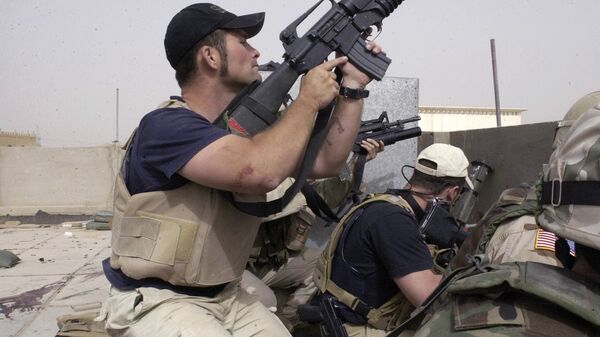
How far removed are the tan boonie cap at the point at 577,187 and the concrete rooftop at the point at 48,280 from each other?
3049 millimetres

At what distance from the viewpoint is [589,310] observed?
90 centimetres

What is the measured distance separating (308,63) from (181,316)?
3.30ft

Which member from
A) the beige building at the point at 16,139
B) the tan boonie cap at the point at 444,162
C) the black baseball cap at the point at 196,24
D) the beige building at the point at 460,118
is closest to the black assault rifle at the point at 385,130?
the tan boonie cap at the point at 444,162

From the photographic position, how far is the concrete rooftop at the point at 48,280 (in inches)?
134

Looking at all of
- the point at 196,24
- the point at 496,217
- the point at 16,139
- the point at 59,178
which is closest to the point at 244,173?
the point at 196,24

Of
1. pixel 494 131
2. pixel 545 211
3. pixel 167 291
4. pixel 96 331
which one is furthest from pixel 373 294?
→ pixel 494 131

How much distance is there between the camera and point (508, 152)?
3.42 m

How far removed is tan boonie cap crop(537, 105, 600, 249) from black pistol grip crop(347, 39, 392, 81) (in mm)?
1057

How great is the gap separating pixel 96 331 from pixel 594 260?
102 inches

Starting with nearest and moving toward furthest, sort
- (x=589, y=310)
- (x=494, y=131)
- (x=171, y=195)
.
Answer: (x=589, y=310)
(x=171, y=195)
(x=494, y=131)

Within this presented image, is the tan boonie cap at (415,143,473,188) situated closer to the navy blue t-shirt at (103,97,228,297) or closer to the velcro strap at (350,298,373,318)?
the velcro strap at (350,298,373,318)

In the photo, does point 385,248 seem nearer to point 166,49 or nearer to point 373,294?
point 373,294

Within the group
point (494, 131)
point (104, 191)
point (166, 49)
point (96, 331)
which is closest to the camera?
point (166, 49)

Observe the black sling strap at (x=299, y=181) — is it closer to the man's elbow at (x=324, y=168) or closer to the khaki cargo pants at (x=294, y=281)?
the man's elbow at (x=324, y=168)
